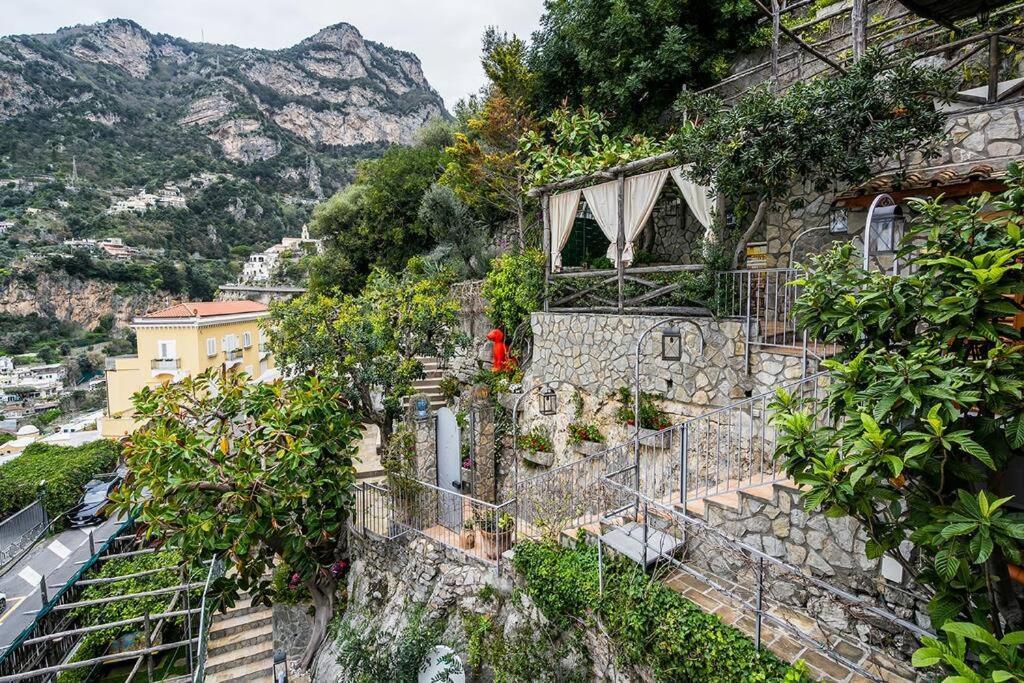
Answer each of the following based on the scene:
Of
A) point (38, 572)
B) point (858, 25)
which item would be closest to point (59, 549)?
point (38, 572)

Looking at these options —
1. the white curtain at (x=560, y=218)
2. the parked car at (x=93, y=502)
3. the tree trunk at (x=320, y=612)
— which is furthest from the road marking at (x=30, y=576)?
the white curtain at (x=560, y=218)

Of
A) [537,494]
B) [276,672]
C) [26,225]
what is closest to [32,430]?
[26,225]

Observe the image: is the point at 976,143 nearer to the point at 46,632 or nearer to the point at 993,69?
the point at 993,69

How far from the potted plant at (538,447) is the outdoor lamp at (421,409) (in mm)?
1852

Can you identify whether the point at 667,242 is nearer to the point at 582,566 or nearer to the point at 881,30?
the point at 881,30

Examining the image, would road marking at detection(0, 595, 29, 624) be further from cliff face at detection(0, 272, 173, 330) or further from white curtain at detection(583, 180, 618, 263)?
cliff face at detection(0, 272, 173, 330)

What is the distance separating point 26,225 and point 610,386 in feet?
176

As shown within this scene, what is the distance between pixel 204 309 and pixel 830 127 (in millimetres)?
22290

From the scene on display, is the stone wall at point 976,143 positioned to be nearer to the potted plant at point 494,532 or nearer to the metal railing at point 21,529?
the potted plant at point 494,532

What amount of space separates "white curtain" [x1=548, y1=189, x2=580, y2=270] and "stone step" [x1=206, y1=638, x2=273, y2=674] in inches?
368

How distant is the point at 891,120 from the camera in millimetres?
5043

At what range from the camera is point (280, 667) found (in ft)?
26.2

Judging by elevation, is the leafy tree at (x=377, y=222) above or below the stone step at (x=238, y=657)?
above

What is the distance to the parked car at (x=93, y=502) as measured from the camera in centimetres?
1250
